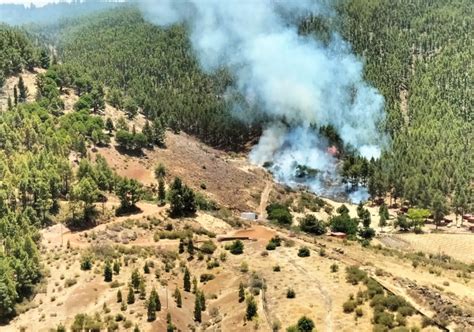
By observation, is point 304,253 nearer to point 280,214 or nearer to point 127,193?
point 127,193

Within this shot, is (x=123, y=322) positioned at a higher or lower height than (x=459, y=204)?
lower

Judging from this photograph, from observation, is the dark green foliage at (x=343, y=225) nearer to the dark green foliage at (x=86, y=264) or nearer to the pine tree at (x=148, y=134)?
the dark green foliage at (x=86, y=264)

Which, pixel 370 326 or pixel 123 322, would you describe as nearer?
pixel 370 326

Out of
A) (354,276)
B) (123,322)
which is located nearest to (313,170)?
(354,276)

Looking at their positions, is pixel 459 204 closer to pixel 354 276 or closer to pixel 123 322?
pixel 354 276

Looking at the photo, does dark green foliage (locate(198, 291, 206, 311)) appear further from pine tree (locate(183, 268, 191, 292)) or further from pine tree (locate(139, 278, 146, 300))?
pine tree (locate(139, 278, 146, 300))
